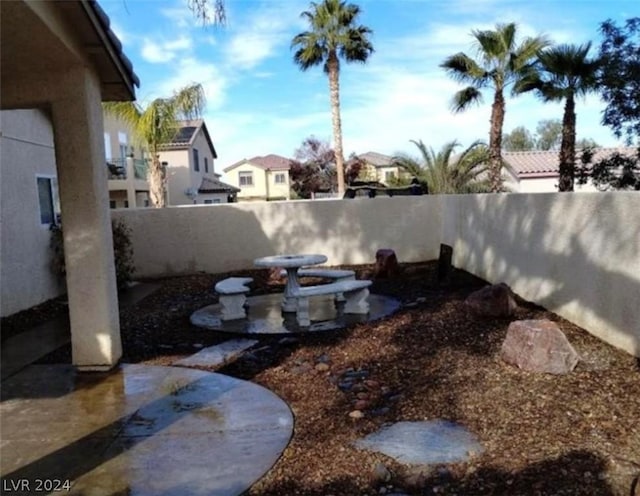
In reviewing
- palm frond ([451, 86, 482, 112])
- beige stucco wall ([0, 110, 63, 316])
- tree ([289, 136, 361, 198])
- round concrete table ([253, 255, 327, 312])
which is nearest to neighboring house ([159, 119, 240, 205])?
tree ([289, 136, 361, 198])

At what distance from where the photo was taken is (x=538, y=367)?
4977mm

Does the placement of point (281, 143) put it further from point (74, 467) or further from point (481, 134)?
point (74, 467)

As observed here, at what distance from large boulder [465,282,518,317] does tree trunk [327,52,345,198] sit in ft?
54.0

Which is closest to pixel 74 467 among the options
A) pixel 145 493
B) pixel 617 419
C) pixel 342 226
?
pixel 145 493

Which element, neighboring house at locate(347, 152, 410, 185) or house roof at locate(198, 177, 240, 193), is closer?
neighboring house at locate(347, 152, 410, 185)

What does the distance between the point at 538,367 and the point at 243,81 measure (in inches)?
514

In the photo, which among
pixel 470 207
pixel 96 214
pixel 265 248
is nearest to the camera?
pixel 96 214

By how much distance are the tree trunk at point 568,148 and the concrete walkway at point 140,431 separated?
38.2 ft

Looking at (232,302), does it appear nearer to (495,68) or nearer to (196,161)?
(495,68)

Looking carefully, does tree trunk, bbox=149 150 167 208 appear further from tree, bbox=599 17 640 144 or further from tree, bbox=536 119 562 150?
tree, bbox=536 119 562 150

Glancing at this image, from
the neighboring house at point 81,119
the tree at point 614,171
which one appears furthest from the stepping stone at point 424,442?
the tree at point 614,171

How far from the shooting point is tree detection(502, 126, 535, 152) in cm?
6619

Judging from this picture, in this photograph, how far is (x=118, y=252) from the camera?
11641 millimetres

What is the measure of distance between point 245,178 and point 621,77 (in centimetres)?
4794
